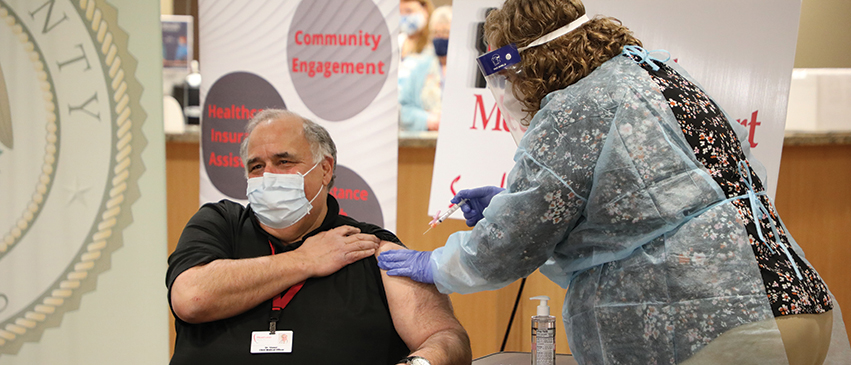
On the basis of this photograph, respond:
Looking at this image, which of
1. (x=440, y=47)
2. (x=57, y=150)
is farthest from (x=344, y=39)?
(x=440, y=47)

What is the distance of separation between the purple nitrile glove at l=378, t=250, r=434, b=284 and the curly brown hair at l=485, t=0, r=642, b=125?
0.50 meters

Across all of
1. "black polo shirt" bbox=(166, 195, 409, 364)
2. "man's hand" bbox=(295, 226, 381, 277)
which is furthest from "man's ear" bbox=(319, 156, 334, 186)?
"black polo shirt" bbox=(166, 195, 409, 364)

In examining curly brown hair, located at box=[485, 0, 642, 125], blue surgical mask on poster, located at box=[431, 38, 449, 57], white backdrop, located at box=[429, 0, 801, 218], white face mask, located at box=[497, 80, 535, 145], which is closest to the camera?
curly brown hair, located at box=[485, 0, 642, 125]

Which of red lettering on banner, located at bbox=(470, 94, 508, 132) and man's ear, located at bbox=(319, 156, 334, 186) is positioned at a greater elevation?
red lettering on banner, located at bbox=(470, 94, 508, 132)

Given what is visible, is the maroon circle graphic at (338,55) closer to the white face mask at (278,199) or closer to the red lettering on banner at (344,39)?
the red lettering on banner at (344,39)

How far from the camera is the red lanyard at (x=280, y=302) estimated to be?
5.51ft

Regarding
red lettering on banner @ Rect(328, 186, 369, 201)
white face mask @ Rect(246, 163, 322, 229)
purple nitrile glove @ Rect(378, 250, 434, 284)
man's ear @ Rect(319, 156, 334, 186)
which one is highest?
man's ear @ Rect(319, 156, 334, 186)

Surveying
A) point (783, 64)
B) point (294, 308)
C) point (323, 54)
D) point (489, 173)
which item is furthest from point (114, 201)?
point (783, 64)

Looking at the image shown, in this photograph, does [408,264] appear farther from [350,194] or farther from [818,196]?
[818,196]

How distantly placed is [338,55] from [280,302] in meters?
1.19

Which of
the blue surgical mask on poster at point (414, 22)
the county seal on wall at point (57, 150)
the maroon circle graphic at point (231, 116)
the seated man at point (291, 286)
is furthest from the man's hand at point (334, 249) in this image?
the blue surgical mask on poster at point (414, 22)

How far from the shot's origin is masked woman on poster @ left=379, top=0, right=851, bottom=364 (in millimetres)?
1162

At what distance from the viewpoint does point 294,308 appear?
5.61ft

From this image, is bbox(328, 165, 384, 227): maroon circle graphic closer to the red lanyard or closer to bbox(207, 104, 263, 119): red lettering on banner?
bbox(207, 104, 263, 119): red lettering on banner
